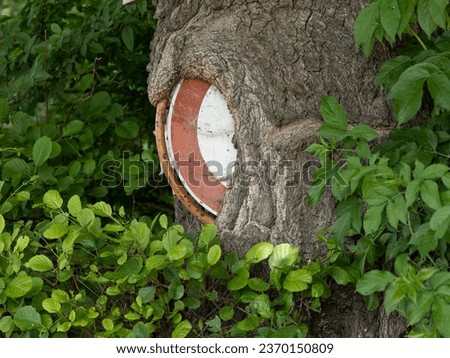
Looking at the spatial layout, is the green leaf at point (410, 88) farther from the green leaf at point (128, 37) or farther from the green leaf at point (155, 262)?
the green leaf at point (128, 37)

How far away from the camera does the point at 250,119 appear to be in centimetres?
293

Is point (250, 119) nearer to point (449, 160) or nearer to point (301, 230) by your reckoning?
point (301, 230)

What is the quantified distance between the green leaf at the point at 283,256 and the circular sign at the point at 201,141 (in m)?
0.34

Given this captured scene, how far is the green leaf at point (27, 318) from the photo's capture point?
9.25 ft

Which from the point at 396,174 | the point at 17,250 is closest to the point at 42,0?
the point at 17,250

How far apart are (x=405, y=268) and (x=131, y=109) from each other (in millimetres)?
2434

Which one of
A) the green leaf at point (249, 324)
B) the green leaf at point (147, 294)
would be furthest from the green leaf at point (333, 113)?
the green leaf at point (147, 294)

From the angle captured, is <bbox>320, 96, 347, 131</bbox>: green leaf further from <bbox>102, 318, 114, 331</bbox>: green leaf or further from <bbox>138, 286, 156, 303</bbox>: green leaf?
<bbox>102, 318, 114, 331</bbox>: green leaf

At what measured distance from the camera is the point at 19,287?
9.32 ft

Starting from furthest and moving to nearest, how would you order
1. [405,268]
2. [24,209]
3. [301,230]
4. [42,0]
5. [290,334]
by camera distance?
[42,0]
[24,209]
[301,230]
[290,334]
[405,268]

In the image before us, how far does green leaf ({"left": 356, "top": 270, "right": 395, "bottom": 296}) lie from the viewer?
2.51 m

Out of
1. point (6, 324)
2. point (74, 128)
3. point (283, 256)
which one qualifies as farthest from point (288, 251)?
point (74, 128)

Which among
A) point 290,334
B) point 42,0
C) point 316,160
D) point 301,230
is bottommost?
point 290,334

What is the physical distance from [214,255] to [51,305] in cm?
54
